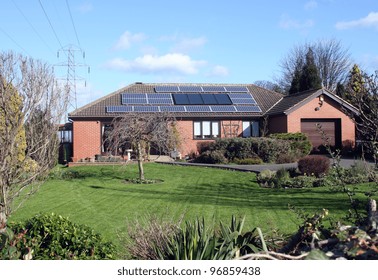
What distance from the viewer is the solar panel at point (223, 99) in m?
35.4

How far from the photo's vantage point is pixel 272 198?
14.4 metres

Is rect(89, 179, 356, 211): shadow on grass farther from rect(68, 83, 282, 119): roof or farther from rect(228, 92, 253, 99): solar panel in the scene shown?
rect(228, 92, 253, 99): solar panel

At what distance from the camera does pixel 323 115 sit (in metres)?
32.5

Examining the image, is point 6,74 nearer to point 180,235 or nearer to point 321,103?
point 180,235

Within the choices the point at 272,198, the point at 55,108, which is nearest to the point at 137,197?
the point at 272,198

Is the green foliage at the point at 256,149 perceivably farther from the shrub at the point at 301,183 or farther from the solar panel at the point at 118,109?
the shrub at the point at 301,183

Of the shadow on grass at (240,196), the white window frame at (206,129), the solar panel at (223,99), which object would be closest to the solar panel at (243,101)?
the solar panel at (223,99)

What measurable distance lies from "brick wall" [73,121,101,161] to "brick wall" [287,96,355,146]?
504 inches

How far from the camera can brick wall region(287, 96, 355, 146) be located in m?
32.0

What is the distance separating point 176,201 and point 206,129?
19955 mm

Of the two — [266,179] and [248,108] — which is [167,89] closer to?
[248,108]

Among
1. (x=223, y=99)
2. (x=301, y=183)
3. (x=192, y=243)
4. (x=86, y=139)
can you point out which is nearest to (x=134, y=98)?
(x=86, y=139)

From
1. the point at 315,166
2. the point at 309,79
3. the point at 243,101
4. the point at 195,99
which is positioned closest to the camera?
the point at 315,166

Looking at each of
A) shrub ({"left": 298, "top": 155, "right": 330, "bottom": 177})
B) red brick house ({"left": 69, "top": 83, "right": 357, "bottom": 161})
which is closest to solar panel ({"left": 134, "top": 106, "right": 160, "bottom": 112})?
red brick house ({"left": 69, "top": 83, "right": 357, "bottom": 161})
